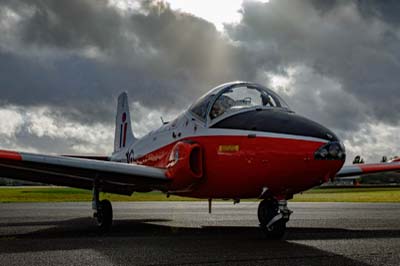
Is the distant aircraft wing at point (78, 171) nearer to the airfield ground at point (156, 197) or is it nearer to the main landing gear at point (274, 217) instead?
the main landing gear at point (274, 217)

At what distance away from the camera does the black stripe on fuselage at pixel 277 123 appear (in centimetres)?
884

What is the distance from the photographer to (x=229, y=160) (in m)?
10.1

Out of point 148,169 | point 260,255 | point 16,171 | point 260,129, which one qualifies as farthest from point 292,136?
point 16,171

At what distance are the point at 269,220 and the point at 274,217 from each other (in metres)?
0.38

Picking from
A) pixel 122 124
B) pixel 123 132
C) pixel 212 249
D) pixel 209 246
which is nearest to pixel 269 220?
pixel 209 246

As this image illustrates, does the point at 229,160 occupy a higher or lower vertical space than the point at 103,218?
higher

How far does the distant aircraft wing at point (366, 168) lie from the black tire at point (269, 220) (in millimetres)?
4985

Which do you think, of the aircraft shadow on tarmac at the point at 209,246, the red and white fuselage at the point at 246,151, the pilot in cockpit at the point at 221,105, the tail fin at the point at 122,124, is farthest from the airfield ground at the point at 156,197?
the aircraft shadow on tarmac at the point at 209,246

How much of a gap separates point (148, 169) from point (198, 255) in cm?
517

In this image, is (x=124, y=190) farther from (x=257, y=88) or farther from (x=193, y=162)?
(x=257, y=88)

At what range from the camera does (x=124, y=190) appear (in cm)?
1545

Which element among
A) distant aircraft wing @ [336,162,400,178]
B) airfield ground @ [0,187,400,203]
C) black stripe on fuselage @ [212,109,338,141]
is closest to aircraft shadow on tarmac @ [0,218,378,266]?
black stripe on fuselage @ [212,109,338,141]

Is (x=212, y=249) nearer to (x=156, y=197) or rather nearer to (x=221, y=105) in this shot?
(x=221, y=105)

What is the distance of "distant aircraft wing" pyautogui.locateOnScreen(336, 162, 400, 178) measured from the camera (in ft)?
48.2
